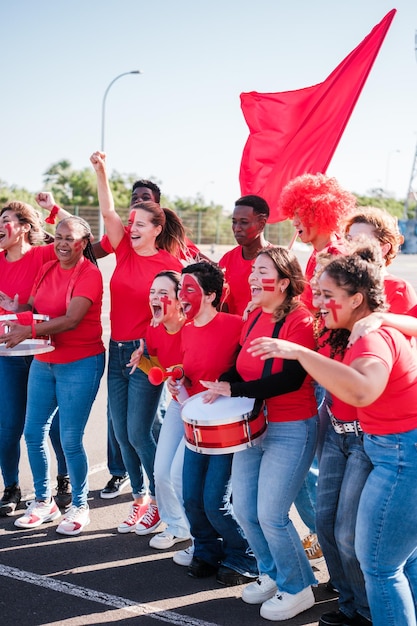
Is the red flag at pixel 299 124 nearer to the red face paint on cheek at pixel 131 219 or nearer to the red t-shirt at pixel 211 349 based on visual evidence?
the red face paint on cheek at pixel 131 219

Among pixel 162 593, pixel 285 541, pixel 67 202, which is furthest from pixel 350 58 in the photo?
pixel 67 202

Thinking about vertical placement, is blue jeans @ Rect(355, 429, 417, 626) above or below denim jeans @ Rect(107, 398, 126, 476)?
above

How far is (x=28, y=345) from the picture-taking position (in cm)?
509

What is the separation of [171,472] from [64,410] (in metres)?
0.96

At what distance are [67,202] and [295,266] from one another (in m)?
45.6

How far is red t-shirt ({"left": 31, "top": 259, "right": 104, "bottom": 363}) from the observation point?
506 centimetres

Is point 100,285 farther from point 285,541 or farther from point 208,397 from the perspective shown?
point 285,541

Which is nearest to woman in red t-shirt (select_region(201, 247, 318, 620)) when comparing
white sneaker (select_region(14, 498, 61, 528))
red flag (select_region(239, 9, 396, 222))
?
white sneaker (select_region(14, 498, 61, 528))

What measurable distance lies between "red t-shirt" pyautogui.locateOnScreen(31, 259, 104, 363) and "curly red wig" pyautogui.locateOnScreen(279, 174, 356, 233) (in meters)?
1.43

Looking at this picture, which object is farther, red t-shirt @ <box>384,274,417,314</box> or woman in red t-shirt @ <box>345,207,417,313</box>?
woman in red t-shirt @ <box>345,207,417,313</box>

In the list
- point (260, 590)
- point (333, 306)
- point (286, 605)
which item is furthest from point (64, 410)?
point (333, 306)

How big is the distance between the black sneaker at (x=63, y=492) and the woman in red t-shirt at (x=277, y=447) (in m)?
2.01

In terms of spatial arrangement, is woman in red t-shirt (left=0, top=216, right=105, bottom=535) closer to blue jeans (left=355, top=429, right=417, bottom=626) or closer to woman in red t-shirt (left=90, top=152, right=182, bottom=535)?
woman in red t-shirt (left=90, top=152, right=182, bottom=535)

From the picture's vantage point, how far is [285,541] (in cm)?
391
